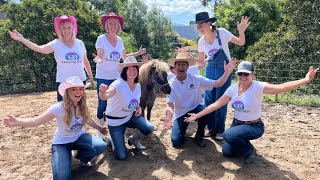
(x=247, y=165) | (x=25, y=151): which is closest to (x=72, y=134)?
(x=25, y=151)

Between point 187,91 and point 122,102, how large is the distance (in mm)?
958

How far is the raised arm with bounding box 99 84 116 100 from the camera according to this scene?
370 cm

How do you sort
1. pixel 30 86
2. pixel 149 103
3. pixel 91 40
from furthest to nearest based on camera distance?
pixel 91 40 < pixel 30 86 < pixel 149 103

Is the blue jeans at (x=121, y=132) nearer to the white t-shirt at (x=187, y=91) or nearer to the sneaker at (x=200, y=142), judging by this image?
the white t-shirt at (x=187, y=91)

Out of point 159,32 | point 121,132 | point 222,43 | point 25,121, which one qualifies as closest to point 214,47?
point 222,43

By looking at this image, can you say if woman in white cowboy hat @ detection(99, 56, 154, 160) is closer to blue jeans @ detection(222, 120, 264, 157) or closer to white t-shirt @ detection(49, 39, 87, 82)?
white t-shirt @ detection(49, 39, 87, 82)

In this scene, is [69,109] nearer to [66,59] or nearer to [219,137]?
[66,59]

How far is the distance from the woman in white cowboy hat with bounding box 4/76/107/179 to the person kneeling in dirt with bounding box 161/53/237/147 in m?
1.19

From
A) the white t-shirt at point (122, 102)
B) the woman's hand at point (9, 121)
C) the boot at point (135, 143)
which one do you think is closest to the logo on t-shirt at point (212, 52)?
the white t-shirt at point (122, 102)

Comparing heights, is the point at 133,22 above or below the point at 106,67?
above

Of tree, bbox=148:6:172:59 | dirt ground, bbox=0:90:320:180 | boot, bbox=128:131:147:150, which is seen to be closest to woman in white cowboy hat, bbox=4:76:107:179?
dirt ground, bbox=0:90:320:180

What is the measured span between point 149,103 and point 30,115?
9.67ft

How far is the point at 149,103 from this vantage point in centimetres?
527

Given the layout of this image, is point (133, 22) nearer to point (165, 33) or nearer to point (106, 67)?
point (165, 33)
